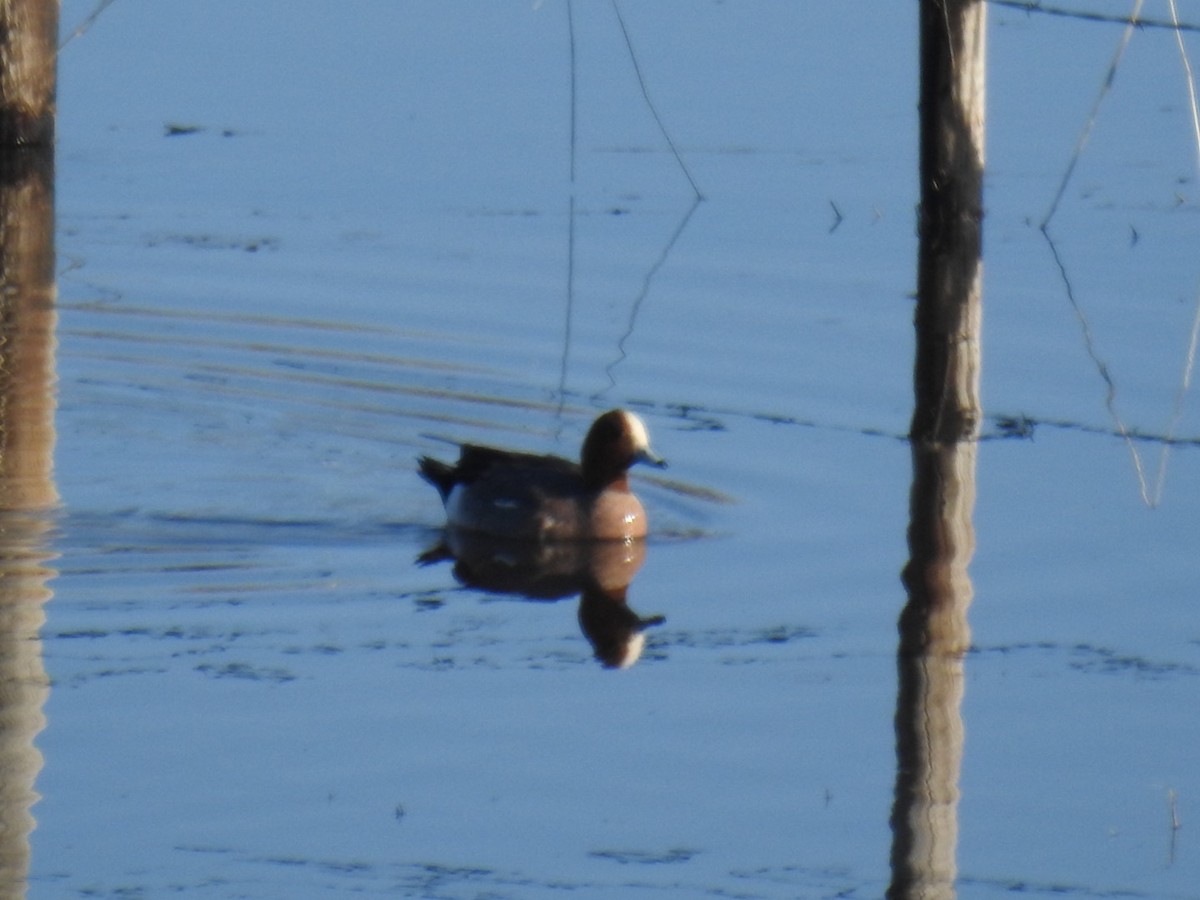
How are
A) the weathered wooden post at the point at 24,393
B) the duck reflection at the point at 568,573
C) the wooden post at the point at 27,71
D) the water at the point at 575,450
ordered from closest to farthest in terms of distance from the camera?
1. the water at the point at 575,450
2. the weathered wooden post at the point at 24,393
3. the duck reflection at the point at 568,573
4. the wooden post at the point at 27,71

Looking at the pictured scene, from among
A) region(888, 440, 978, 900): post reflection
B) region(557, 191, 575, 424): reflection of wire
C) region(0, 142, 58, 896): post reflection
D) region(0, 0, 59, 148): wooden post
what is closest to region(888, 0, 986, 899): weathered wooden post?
region(888, 440, 978, 900): post reflection

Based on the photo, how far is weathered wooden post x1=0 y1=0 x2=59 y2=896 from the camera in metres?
6.71

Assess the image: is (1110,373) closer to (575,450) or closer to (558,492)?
(575,450)

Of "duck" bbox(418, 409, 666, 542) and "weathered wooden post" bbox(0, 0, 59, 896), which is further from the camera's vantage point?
"duck" bbox(418, 409, 666, 542)

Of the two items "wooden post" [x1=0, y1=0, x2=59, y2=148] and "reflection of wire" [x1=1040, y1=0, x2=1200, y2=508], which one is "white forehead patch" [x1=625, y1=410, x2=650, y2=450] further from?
"wooden post" [x1=0, y1=0, x2=59, y2=148]

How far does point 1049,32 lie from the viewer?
19.4 meters

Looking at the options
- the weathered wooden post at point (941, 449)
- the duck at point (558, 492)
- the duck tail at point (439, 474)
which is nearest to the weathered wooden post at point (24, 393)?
the duck tail at point (439, 474)

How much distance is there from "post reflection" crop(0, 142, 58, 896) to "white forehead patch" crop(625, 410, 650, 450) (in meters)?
2.25

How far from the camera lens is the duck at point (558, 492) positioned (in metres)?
9.65

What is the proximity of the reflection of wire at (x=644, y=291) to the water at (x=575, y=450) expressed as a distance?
0.15 feet

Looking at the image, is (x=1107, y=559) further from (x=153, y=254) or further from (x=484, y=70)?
(x=484, y=70)

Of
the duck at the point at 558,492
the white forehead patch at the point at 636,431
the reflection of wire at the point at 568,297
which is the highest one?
the reflection of wire at the point at 568,297

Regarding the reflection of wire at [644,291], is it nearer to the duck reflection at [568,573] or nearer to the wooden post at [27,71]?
the duck reflection at [568,573]

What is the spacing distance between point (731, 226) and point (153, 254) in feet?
10.9
